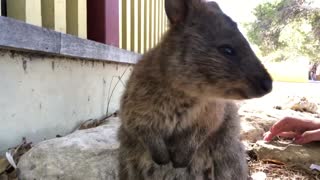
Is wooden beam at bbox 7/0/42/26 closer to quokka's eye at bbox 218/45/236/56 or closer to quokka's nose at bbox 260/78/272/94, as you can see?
quokka's eye at bbox 218/45/236/56

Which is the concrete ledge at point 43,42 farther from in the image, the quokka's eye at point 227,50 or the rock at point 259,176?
the rock at point 259,176

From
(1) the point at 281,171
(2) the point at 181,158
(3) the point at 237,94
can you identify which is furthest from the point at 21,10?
(1) the point at 281,171

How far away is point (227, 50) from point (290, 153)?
1593mm

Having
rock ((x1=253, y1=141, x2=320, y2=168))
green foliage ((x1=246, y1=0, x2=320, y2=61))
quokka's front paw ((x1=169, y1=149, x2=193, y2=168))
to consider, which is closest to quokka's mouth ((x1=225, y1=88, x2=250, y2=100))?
quokka's front paw ((x1=169, y1=149, x2=193, y2=168))

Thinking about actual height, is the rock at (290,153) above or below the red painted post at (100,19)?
below

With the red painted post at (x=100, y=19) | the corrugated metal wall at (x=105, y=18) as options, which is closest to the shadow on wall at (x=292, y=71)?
the corrugated metal wall at (x=105, y=18)

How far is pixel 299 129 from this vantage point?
3344mm

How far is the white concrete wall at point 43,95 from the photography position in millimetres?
2309

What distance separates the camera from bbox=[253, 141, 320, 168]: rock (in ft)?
10.3

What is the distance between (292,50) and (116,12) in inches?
387

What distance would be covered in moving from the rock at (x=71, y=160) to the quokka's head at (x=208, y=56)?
72 centimetres

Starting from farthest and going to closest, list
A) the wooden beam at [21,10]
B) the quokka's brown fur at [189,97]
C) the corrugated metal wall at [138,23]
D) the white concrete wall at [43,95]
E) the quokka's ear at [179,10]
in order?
1. the corrugated metal wall at [138,23]
2. the wooden beam at [21,10]
3. the white concrete wall at [43,95]
4. the quokka's ear at [179,10]
5. the quokka's brown fur at [189,97]

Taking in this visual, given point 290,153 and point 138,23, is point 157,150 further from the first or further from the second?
point 138,23

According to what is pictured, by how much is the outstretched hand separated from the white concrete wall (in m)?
1.47
